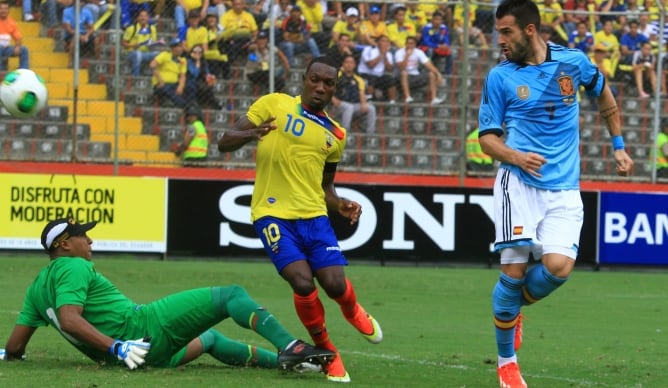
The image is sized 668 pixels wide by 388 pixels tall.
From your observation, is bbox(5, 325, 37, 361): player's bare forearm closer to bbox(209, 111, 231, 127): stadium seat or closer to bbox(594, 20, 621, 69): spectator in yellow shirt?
bbox(209, 111, 231, 127): stadium seat

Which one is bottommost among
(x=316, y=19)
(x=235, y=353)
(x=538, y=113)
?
(x=235, y=353)

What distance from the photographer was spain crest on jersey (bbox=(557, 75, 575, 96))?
7.95 m

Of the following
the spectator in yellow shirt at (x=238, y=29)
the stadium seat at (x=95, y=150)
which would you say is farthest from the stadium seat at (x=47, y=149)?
the spectator in yellow shirt at (x=238, y=29)

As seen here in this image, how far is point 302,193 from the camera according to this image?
28.7ft

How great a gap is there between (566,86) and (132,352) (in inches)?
125

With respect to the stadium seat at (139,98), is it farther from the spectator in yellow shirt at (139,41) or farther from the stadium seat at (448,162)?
the stadium seat at (448,162)

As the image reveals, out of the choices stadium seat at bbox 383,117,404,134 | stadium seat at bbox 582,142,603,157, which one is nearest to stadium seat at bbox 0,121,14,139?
stadium seat at bbox 383,117,404,134

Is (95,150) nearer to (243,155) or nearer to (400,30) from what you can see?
(243,155)

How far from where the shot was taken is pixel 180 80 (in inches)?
822

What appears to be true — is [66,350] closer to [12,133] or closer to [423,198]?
[423,198]

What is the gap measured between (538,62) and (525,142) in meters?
0.52

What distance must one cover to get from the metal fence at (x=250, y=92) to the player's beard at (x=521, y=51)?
1173 centimetres

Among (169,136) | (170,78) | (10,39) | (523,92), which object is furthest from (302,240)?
(10,39)

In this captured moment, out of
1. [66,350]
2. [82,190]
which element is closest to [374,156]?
[82,190]
